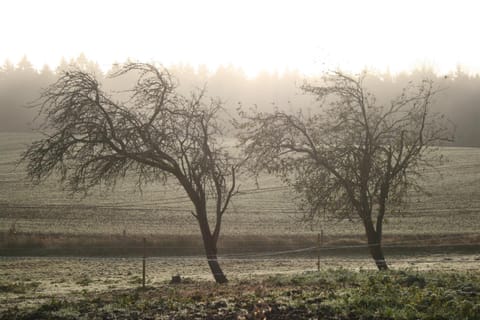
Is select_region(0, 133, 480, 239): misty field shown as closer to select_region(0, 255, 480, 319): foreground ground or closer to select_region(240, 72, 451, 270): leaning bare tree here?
select_region(240, 72, 451, 270): leaning bare tree

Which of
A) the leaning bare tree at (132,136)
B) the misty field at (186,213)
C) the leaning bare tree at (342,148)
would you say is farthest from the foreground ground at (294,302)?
the misty field at (186,213)

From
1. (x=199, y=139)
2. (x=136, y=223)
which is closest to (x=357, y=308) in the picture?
(x=199, y=139)

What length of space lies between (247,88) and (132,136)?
97.6m

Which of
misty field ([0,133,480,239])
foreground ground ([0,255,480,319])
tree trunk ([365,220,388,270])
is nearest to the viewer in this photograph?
foreground ground ([0,255,480,319])

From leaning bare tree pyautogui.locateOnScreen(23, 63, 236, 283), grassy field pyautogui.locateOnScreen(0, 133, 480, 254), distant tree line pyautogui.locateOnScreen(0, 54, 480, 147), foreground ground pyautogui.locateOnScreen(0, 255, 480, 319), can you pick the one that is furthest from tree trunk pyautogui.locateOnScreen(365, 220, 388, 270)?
distant tree line pyautogui.locateOnScreen(0, 54, 480, 147)

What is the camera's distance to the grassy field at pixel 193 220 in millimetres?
34688

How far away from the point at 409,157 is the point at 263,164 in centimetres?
542

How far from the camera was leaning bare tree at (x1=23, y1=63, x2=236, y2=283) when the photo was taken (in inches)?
689

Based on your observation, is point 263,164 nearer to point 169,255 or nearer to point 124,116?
point 124,116

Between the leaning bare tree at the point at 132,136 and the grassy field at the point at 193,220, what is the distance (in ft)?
17.6

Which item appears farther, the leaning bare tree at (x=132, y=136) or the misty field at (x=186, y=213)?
the misty field at (x=186, y=213)

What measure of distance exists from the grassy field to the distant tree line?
140 feet

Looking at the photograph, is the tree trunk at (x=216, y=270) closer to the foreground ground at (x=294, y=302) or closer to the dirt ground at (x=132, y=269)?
the dirt ground at (x=132, y=269)

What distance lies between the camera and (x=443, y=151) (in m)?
82.6
